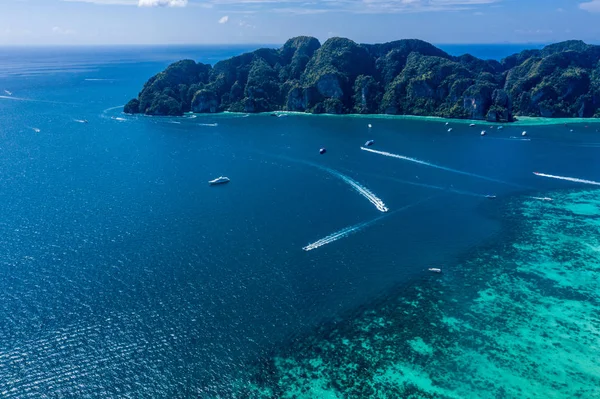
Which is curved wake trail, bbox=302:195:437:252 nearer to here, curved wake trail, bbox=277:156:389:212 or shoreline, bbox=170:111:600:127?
curved wake trail, bbox=277:156:389:212

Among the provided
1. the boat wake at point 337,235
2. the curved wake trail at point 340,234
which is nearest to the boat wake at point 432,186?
the curved wake trail at point 340,234

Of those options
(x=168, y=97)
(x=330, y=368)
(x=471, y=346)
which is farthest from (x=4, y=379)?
(x=168, y=97)

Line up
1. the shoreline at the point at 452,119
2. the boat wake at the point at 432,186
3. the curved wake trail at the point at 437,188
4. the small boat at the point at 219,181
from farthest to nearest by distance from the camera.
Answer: the shoreline at the point at 452,119 → the small boat at the point at 219,181 → the boat wake at the point at 432,186 → the curved wake trail at the point at 437,188

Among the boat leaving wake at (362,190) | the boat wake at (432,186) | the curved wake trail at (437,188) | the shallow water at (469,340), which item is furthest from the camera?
the boat wake at (432,186)

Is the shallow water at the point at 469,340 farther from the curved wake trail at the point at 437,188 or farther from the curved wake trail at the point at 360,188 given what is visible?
the curved wake trail at the point at 437,188

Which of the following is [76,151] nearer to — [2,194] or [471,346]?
[2,194]

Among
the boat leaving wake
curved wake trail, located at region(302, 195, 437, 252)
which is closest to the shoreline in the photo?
the boat leaving wake

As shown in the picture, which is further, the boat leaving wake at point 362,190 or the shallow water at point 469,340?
the boat leaving wake at point 362,190
